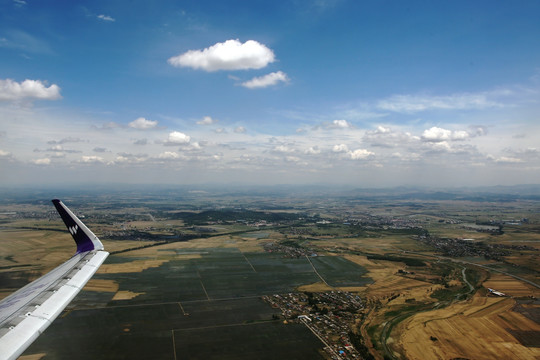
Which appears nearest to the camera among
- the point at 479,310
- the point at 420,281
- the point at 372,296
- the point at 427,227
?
the point at 479,310

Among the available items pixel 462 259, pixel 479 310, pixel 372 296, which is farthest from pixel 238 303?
pixel 462 259

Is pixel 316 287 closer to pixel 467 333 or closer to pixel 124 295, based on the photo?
pixel 467 333

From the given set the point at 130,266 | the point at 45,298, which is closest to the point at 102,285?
the point at 130,266

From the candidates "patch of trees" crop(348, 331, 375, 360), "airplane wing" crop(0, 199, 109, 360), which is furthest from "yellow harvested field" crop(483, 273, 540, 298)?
"airplane wing" crop(0, 199, 109, 360)

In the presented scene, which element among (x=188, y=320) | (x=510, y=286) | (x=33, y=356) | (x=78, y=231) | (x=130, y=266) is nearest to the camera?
(x=78, y=231)

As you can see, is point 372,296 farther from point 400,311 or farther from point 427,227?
point 427,227

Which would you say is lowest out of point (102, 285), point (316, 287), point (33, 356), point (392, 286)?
point (392, 286)
